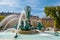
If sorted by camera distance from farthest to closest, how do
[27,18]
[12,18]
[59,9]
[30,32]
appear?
[59,9], [12,18], [27,18], [30,32]

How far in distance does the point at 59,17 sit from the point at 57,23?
1548mm

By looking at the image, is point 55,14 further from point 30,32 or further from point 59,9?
point 30,32

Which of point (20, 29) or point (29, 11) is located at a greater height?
point (29, 11)

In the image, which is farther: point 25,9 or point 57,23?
point 57,23

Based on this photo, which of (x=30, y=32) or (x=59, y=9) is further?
(x=59, y=9)

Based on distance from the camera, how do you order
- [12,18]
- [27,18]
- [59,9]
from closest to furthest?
1. [27,18]
2. [12,18]
3. [59,9]

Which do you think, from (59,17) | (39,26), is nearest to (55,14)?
(59,17)

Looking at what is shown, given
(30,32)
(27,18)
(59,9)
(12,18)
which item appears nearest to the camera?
(30,32)

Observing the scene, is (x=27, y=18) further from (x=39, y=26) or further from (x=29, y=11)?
(x=39, y=26)

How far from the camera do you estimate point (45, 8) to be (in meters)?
47.1

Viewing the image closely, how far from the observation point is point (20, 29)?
23.7 meters

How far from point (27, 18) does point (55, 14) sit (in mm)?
23467

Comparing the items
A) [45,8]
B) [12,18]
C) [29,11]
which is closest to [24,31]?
[29,11]

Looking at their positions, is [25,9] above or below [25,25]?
above
